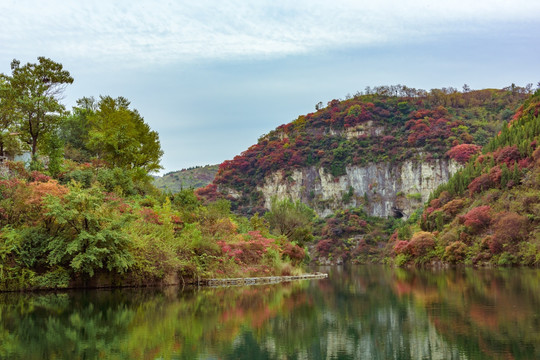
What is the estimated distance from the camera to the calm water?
489 inches

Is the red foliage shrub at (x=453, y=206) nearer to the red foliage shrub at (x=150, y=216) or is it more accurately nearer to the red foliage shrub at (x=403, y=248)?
the red foliage shrub at (x=403, y=248)

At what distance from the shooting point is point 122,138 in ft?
153

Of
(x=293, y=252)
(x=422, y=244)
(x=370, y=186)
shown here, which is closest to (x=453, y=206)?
(x=422, y=244)

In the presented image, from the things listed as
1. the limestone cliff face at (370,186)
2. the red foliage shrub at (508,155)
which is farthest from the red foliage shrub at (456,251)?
the limestone cliff face at (370,186)

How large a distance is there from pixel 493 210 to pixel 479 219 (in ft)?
7.03

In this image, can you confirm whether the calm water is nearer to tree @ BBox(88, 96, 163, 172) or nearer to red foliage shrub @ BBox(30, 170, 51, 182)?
red foliage shrub @ BBox(30, 170, 51, 182)

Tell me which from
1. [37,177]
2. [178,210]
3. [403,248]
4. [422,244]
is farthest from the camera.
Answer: [403,248]

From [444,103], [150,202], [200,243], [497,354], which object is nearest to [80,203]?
[200,243]

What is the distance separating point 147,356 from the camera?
11969mm

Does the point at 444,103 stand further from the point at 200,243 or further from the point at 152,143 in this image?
the point at 200,243

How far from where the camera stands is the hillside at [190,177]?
513 feet

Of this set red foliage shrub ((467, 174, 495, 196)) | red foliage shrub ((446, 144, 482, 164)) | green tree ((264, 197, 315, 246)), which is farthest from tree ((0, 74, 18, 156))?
red foliage shrub ((446, 144, 482, 164))

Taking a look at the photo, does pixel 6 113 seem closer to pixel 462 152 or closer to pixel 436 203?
pixel 436 203

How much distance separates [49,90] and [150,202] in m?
12.0
